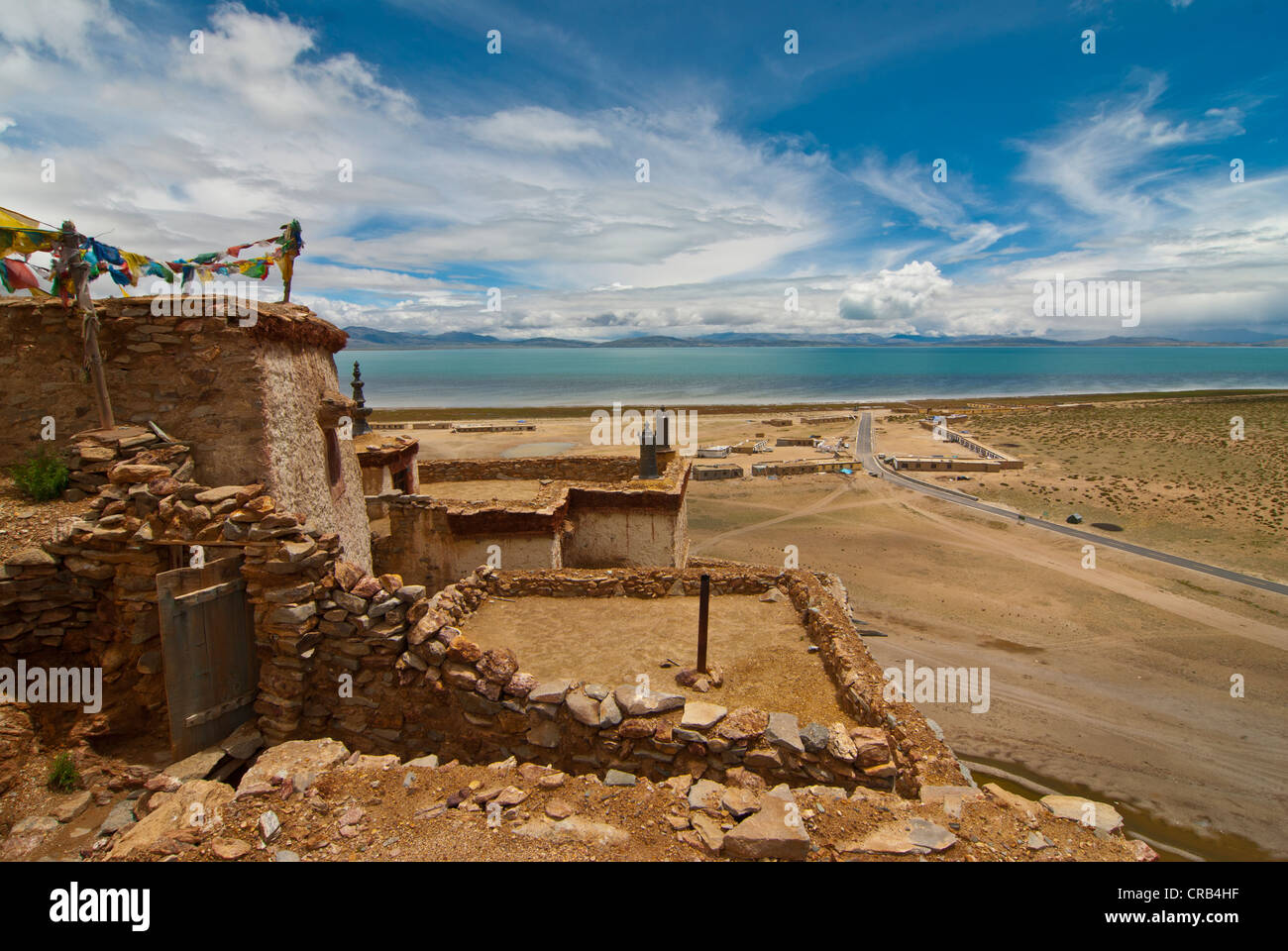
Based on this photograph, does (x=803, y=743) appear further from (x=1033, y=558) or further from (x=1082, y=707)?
(x=1033, y=558)

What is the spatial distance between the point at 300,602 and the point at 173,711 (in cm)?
191

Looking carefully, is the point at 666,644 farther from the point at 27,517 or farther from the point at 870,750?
the point at 27,517

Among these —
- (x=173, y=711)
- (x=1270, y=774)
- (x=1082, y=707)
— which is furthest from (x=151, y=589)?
(x=1270, y=774)

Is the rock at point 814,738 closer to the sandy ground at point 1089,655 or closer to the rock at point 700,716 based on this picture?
the rock at point 700,716

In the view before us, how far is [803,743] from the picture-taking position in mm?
6977

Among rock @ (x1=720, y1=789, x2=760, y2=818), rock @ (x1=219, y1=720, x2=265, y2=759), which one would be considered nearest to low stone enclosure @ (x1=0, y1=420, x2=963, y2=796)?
rock @ (x1=219, y1=720, x2=265, y2=759)

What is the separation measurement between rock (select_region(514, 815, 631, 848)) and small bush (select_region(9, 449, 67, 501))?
803 cm

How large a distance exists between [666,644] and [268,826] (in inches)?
257

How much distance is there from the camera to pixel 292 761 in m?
6.46

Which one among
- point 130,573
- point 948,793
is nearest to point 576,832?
point 948,793

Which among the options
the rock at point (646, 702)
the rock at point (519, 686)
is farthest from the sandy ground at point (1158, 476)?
the rock at point (519, 686)

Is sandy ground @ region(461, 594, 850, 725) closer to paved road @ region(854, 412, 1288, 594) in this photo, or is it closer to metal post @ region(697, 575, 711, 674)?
metal post @ region(697, 575, 711, 674)

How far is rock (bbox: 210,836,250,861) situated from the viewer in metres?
5.16

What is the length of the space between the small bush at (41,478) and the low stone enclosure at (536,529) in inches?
285
